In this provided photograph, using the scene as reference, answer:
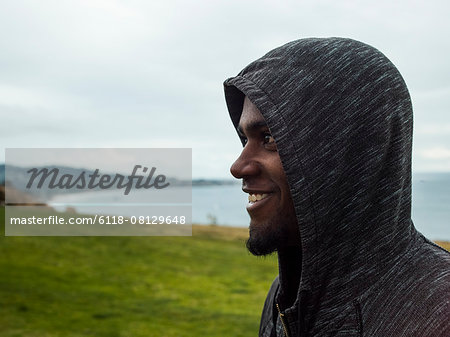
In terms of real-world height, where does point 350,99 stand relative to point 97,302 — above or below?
above

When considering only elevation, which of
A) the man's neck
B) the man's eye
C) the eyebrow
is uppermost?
the eyebrow

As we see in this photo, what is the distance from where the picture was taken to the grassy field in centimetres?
657

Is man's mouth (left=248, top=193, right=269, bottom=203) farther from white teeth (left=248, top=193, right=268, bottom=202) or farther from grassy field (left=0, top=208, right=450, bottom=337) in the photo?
grassy field (left=0, top=208, right=450, bottom=337)

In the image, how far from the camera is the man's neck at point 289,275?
62.8 inches

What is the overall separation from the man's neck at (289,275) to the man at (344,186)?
0.18 meters

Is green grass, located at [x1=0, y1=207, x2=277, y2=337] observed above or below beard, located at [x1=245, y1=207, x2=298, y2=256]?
below

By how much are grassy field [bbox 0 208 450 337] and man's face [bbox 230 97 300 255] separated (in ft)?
16.5

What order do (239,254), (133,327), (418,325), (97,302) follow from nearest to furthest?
1. (418,325)
2. (133,327)
3. (97,302)
4. (239,254)

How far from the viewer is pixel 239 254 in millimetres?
11016

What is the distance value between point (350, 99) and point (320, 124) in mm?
113

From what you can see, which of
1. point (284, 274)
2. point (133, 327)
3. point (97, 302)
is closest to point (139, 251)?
point (97, 302)

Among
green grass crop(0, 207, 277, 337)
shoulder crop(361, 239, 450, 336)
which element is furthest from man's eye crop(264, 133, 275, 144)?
green grass crop(0, 207, 277, 337)

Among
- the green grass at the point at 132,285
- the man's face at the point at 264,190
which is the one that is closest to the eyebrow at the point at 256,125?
the man's face at the point at 264,190

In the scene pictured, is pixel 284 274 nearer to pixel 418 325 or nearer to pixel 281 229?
pixel 281 229
